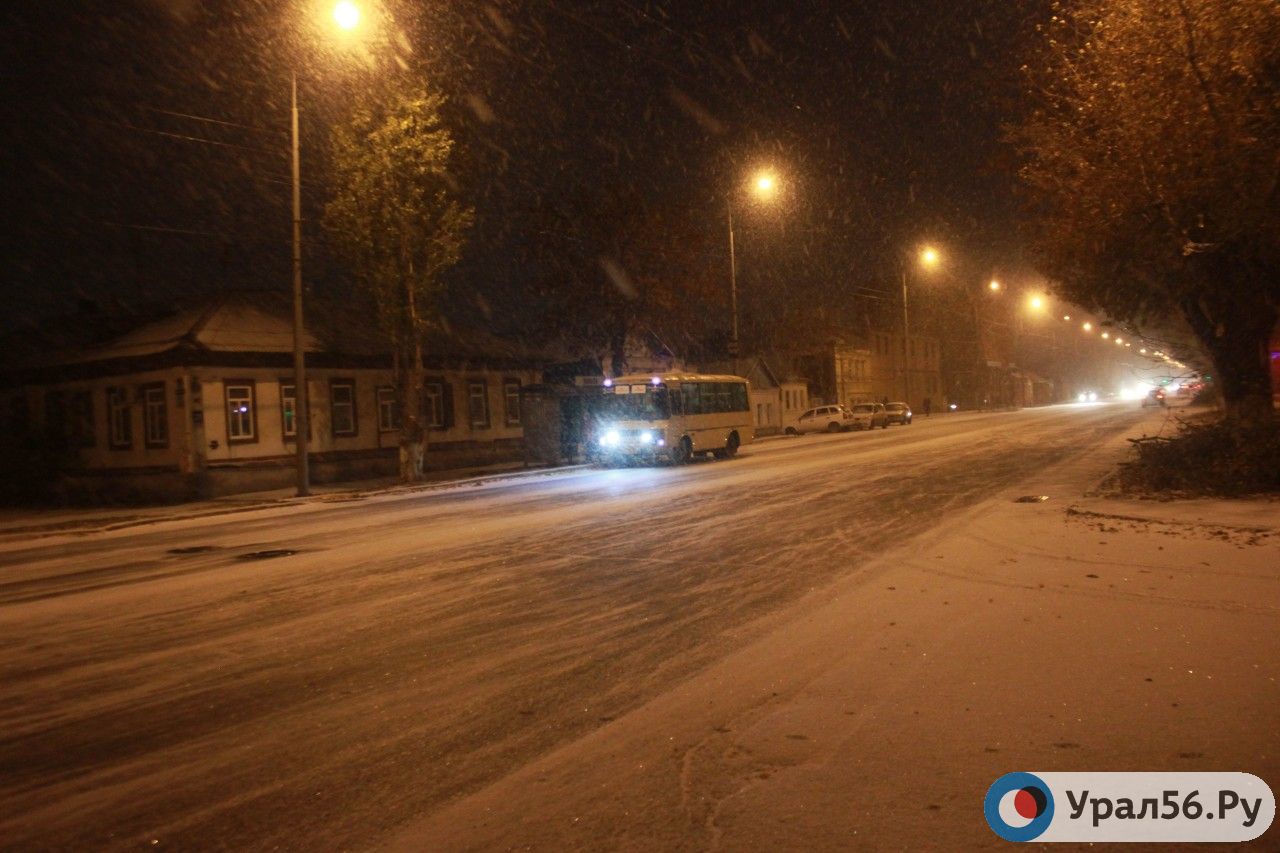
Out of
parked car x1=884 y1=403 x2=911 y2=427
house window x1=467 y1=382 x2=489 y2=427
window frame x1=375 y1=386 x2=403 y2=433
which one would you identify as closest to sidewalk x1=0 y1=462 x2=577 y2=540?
window frame x1=375 y1=386 x2=403 y2=433

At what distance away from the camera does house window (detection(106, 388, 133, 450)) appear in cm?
3050

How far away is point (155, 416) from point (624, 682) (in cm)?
2725

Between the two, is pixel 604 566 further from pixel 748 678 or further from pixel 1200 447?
pixel 1200 447

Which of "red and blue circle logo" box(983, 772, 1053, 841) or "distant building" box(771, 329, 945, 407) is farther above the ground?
"distant building" box(771, 329, 945, 407)

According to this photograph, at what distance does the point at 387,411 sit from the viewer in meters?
35.1

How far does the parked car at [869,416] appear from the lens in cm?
6116

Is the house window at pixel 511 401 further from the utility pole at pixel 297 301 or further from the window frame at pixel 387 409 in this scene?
the utility pole at pixel 297 301

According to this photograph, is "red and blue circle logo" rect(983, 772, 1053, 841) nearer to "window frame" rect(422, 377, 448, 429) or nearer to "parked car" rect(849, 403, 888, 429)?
"window frame" rect(422, 377, 448, 429)

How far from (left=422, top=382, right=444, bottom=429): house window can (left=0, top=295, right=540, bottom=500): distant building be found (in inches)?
1.5

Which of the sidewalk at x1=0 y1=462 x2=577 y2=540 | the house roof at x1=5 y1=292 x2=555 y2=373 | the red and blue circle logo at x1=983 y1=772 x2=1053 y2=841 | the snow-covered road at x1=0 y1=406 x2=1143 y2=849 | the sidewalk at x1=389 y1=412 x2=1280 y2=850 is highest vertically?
the house roof at x1=5 y1=292 x2=555 y2=373

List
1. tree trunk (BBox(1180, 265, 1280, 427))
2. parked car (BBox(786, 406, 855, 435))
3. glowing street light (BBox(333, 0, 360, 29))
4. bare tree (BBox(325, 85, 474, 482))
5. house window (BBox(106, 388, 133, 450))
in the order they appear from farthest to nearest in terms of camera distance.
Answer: parked car (BBox(786, 406, 855, 435)) → house window (BBox(106, 388, 133, 450)) → bare tree (BBox(325, 85, 474, 482)) → glowing street light (BBox(333, 0, 360, 29)) → tree trunk (BBox(1180, 265, 1280, 427))

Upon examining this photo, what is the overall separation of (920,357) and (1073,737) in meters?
99.4

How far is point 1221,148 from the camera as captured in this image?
13719 mm

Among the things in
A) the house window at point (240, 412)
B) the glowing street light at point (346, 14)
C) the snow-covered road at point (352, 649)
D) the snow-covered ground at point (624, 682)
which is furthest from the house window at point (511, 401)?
the snow-covered ground at point (624, 682)
